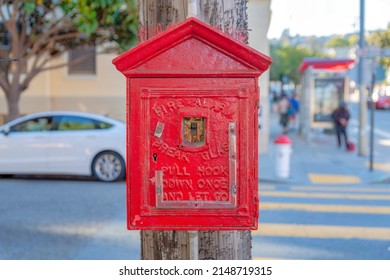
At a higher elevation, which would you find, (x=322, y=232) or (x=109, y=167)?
(x=109, y=167)

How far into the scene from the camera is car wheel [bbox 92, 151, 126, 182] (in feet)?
39.8

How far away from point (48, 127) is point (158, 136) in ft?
33.4

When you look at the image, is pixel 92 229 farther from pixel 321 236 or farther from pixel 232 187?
pixel 232 187

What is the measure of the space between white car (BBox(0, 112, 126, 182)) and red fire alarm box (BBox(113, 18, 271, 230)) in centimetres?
954

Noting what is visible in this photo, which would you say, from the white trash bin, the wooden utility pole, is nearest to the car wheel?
the white trash bin

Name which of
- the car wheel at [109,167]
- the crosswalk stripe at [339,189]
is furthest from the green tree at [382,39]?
the car wheel at [109,167]

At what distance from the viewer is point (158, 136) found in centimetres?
265

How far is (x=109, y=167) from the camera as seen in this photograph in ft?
→ 39.8

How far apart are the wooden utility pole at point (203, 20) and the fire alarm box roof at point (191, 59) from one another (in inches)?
12.5

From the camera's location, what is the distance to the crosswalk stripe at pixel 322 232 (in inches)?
303

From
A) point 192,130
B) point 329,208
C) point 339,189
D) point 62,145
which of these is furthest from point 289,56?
point 192,130

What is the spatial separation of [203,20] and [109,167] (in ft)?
30.6

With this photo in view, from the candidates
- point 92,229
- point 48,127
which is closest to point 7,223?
point 92,229

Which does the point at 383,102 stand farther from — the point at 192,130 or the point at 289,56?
the point at 192,130
